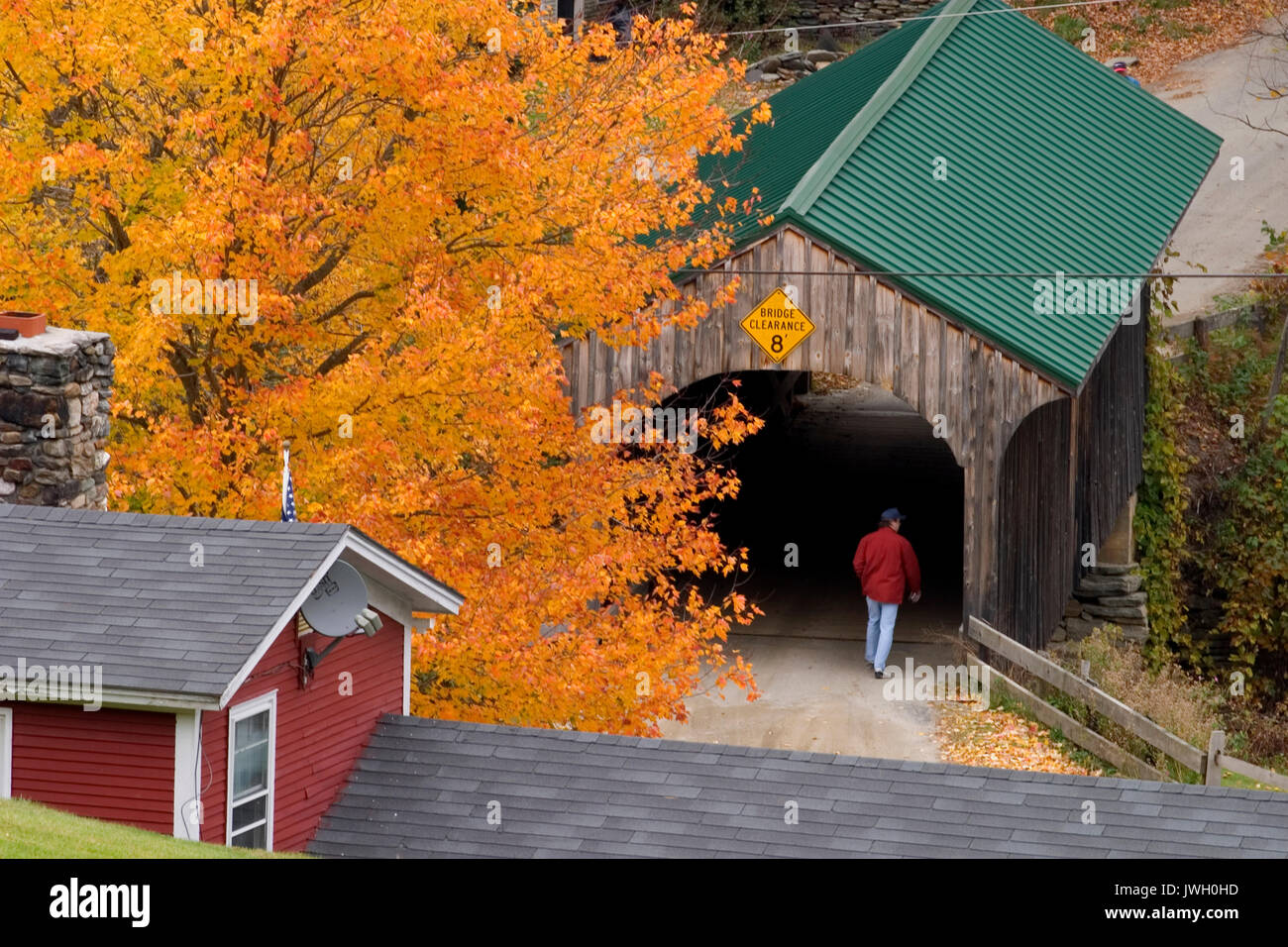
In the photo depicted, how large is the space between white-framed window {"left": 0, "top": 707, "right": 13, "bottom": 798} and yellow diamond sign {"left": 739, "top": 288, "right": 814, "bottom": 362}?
34.5ft

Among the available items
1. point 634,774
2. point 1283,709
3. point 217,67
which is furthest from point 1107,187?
point 634,774

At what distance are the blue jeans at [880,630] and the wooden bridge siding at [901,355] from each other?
3.24 feet

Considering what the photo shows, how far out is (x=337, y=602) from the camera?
12125 millimetres

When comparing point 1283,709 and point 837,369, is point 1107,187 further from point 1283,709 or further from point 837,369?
point 1283,709

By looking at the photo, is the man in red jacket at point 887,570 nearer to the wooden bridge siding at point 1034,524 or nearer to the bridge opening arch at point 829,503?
the bridge opening arch at point 829,503

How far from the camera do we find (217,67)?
15875mm

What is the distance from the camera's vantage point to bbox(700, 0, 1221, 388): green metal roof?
66.6 ft

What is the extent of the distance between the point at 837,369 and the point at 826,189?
7.20 feet

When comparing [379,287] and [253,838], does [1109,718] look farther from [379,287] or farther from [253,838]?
[253,838]

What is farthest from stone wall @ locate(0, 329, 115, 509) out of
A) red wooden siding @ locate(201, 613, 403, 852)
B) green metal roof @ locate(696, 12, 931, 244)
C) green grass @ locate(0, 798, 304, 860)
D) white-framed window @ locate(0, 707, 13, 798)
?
green metal roof @ locate(696, 12, 931, 244)

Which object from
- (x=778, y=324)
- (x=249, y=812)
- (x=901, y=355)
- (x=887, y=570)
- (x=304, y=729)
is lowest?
(x=249, y=812)

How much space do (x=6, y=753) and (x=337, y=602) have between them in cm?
238

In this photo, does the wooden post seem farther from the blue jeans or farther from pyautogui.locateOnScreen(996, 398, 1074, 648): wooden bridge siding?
the blue jeans

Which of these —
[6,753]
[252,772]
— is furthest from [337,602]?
[6,753]
